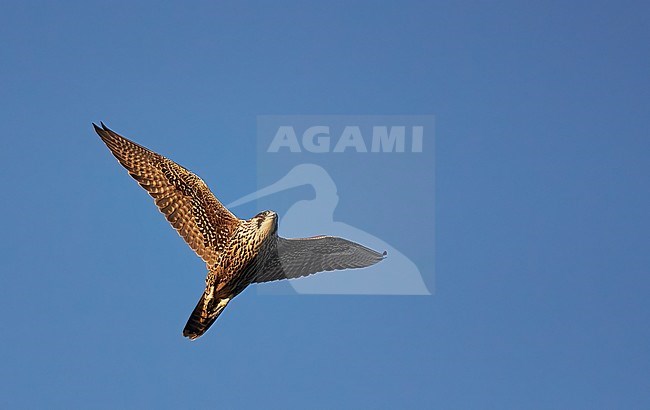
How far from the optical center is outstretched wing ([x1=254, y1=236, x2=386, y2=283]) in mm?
9016

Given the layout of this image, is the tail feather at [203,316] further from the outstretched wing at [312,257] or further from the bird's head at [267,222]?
the bird's head at [267,222]

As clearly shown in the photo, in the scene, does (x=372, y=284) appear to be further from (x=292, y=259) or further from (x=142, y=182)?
(x=142, y=182)

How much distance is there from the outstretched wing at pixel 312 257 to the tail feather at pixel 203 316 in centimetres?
66

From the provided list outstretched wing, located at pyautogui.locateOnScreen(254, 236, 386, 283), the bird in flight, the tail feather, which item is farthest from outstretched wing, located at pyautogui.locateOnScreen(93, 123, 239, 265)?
the tail feather

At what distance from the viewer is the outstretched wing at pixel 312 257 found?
9.02 m

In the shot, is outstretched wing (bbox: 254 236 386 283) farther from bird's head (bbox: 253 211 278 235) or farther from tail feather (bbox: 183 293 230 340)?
tail feather (bbox: 183 293 230 340)

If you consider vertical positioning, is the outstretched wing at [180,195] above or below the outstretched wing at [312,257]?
above

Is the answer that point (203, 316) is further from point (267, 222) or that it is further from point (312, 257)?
point (312, 257)

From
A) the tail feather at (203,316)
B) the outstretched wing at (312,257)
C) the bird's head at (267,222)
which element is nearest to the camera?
the tail feather at (203,316)

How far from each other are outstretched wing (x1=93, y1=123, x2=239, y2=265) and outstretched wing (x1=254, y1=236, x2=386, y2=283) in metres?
0.56

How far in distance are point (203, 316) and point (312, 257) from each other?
151cm

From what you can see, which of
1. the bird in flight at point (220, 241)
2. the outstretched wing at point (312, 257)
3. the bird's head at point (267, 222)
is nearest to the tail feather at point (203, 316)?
the bird in flight at point (220, 241)

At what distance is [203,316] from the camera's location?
27.4 ft

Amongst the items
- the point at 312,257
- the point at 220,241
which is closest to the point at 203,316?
the point at 220,241
